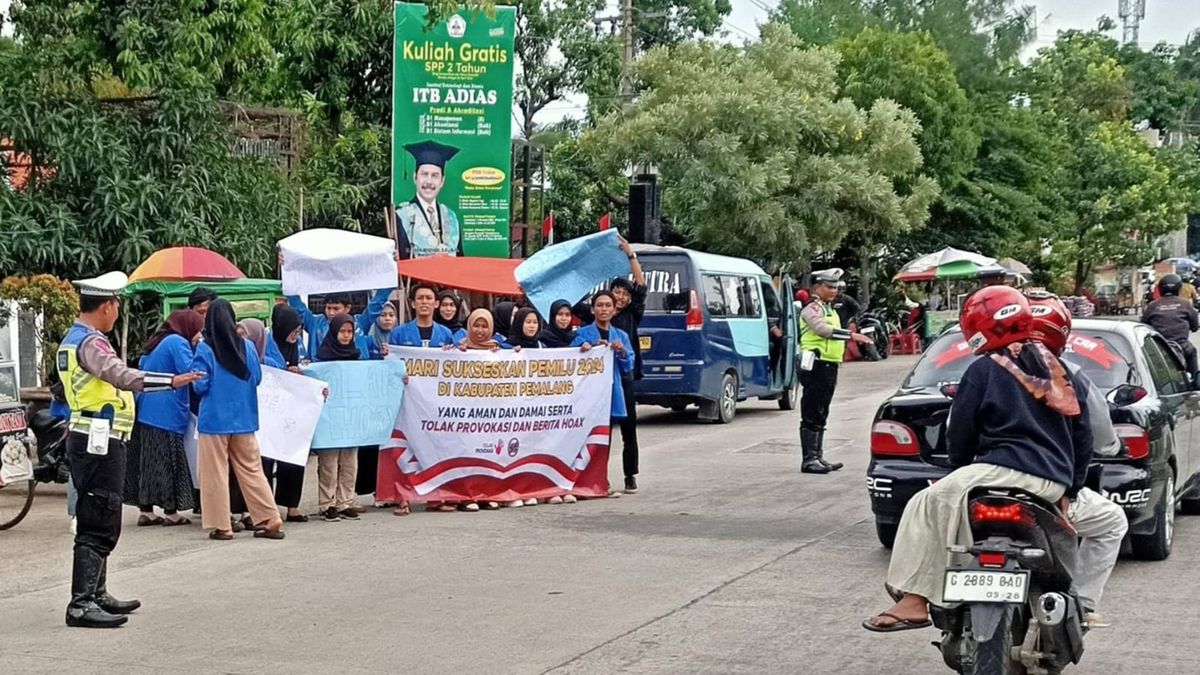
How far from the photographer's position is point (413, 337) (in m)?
12.6

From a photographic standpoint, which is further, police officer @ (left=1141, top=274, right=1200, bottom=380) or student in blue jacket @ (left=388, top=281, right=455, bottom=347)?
police officer @ (left=1141, top=274, right=1200, bottom=380)

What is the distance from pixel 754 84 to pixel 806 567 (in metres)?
23.7

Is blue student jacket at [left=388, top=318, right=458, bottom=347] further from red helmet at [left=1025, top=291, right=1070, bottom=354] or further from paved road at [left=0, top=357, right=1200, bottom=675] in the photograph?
red helmet at [left=1025, top=291, right=1070, bottom=354]

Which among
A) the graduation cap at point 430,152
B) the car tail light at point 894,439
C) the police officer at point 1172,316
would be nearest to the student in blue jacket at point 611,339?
the car tail light at point 894,439

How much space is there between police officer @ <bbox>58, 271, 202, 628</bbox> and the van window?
11.6 metres

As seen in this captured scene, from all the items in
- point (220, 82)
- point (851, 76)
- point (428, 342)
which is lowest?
point (428, 342)

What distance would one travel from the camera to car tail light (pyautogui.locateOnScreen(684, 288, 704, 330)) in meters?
19.3

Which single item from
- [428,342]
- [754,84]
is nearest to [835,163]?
[754,84]

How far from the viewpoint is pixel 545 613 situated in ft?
27.1

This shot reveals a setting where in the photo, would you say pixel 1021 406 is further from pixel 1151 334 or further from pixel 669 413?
pixel 669 413

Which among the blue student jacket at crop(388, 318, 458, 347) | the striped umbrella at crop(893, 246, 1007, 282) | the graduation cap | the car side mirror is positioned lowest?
the car side mirror

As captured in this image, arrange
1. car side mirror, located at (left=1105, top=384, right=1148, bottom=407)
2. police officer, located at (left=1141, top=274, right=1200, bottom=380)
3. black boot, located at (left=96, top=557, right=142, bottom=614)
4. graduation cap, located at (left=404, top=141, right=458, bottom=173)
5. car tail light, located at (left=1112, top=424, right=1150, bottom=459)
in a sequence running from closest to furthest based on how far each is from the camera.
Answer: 1. black boot, located at (left=96, top=557, right=142, bottom=614)
2. car tail light, located at (left=1112, top=424, right=1150, bottom=459)
3. car side mirror, located at (left=1105, top=384, right=1148, bottom=407)
4. police officer, located at (left=1141, top=274, right=1200, bottom=380)
5. graduation cap, located at (left=404, top=141, right=458, bottom=173)

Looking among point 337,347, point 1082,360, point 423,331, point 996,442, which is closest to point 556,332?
point 423,331

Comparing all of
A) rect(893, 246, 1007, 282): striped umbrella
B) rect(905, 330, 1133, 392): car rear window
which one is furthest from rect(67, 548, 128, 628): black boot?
rect(893, 246, 1007, 282): striped umbrella
